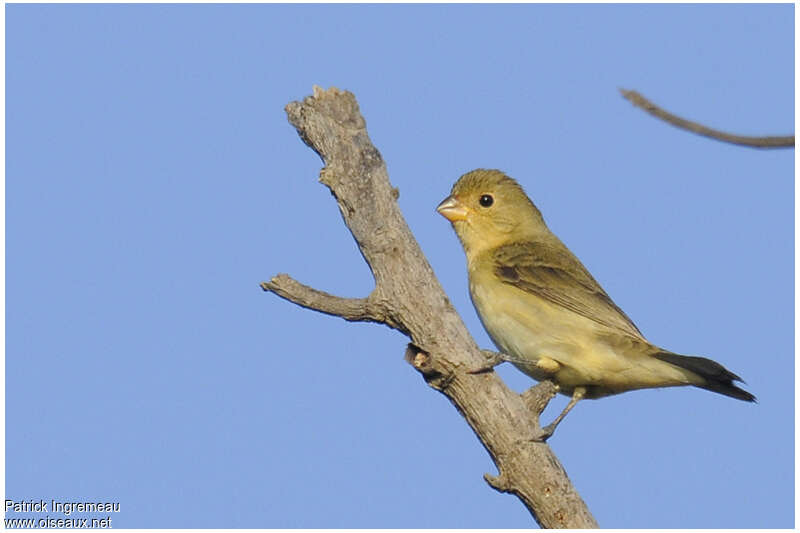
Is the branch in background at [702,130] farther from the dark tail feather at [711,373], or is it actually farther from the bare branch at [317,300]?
the dark tail feather at [711,373]

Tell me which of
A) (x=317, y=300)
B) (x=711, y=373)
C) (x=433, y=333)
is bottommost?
(x=711, y=373)

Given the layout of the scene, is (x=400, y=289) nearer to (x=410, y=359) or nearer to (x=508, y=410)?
(x=410, y=359)

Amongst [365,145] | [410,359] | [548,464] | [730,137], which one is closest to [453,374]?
[410,359]

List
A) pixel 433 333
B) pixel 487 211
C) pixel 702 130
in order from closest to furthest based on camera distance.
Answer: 1. pixel 702 130
2. pixel 433 333
3. pixel 487 211

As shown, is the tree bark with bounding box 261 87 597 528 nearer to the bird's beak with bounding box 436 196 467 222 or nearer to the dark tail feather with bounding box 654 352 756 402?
the dark tail feather with bounding box 654 352 756 402

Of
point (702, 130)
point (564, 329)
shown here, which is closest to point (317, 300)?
point (564, 329)

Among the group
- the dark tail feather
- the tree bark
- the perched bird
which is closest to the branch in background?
the tree bark

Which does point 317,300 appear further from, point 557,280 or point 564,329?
point 557,280
